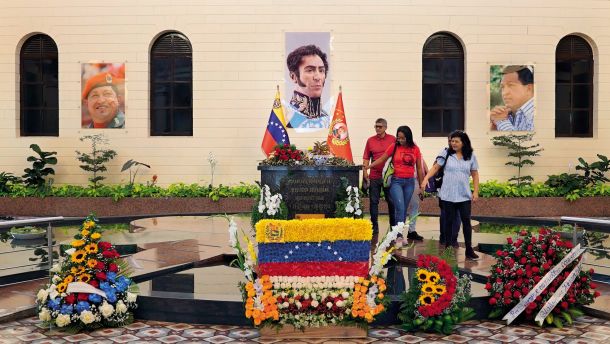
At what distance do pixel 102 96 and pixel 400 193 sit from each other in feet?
35.5

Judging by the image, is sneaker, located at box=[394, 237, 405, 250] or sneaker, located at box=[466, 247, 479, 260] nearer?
sneaker, located at box=[466, 247, 479, 260]

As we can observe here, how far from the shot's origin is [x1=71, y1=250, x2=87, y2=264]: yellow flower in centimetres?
617

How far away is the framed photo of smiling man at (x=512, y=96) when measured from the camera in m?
16.9

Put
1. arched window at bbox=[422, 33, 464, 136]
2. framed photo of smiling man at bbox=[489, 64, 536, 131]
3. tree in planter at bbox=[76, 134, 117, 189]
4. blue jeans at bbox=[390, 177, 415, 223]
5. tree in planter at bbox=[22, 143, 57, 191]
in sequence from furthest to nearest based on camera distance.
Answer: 1. arched window at bbox=[422, 33, 464, 136]
2. framed photo of smiling man at bbox=[489, 64, 536, 131]
3. tree in planter at bbox=[22, 143, 57, 191]
4. tree in planter at bbox=[76, 134, 117, 189]
5. blue jeans at bbox=[390, 177, 415, 223]

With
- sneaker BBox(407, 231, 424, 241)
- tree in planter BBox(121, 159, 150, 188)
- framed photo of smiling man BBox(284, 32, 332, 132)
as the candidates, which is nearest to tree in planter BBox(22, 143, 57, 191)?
tree in planter BBox(121, 159, 150, 188)

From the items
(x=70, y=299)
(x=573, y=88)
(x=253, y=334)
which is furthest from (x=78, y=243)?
(x=573, y=88)

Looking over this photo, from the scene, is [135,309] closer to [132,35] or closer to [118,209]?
[118,209]

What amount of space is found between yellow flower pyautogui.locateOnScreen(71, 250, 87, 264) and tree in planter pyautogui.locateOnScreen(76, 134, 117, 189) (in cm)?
1070

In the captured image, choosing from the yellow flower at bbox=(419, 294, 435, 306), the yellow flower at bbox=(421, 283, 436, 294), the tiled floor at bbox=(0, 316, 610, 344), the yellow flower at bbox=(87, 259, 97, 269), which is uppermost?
the yellow flower at bbox=(87, 259, 97, 269)

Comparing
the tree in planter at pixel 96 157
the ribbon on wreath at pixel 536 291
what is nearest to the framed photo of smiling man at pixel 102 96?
the tree in planter at pixel 96 157

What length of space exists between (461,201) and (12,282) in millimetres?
5514

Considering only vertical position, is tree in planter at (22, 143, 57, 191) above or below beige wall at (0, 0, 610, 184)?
below

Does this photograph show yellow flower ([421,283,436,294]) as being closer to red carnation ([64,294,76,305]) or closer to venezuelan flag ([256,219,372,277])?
venezuelan flag ([256,219,372,277])

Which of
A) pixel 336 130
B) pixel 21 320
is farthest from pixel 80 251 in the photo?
pixel 336 130
